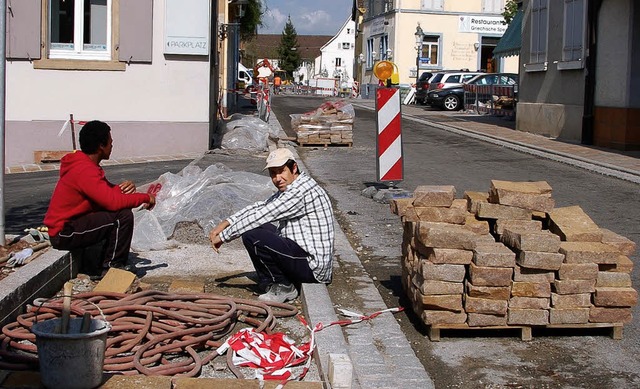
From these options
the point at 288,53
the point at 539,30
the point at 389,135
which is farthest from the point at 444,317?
the point at 288,53

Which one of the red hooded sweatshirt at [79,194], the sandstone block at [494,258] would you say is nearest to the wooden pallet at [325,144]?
the red hooded sweatshirt at [79,194]

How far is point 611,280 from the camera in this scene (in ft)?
18.8

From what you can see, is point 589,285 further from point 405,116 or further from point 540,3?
point 405,116

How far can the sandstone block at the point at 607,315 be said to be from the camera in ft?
18.8

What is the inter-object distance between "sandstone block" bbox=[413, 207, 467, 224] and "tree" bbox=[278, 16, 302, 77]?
109747mm

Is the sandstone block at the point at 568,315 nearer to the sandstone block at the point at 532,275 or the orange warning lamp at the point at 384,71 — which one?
the sandstone block at the point at 532,275

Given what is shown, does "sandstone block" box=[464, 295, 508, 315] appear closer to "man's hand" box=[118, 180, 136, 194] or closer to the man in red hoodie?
the man in red hoodie

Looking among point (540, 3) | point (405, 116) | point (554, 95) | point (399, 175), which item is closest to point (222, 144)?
point (399, 175)

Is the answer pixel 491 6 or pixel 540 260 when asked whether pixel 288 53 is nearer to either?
pixel 491 6

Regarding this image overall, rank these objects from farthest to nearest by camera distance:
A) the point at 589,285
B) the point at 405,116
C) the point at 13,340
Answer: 1. the point at 405,116
2. the point at 589,285
3. the point at 13,340

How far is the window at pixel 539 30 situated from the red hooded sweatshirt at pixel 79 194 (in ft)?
60.7

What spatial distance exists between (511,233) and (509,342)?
715 millimetres

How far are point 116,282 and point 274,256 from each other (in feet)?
3.76

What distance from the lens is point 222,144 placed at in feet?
57.5
